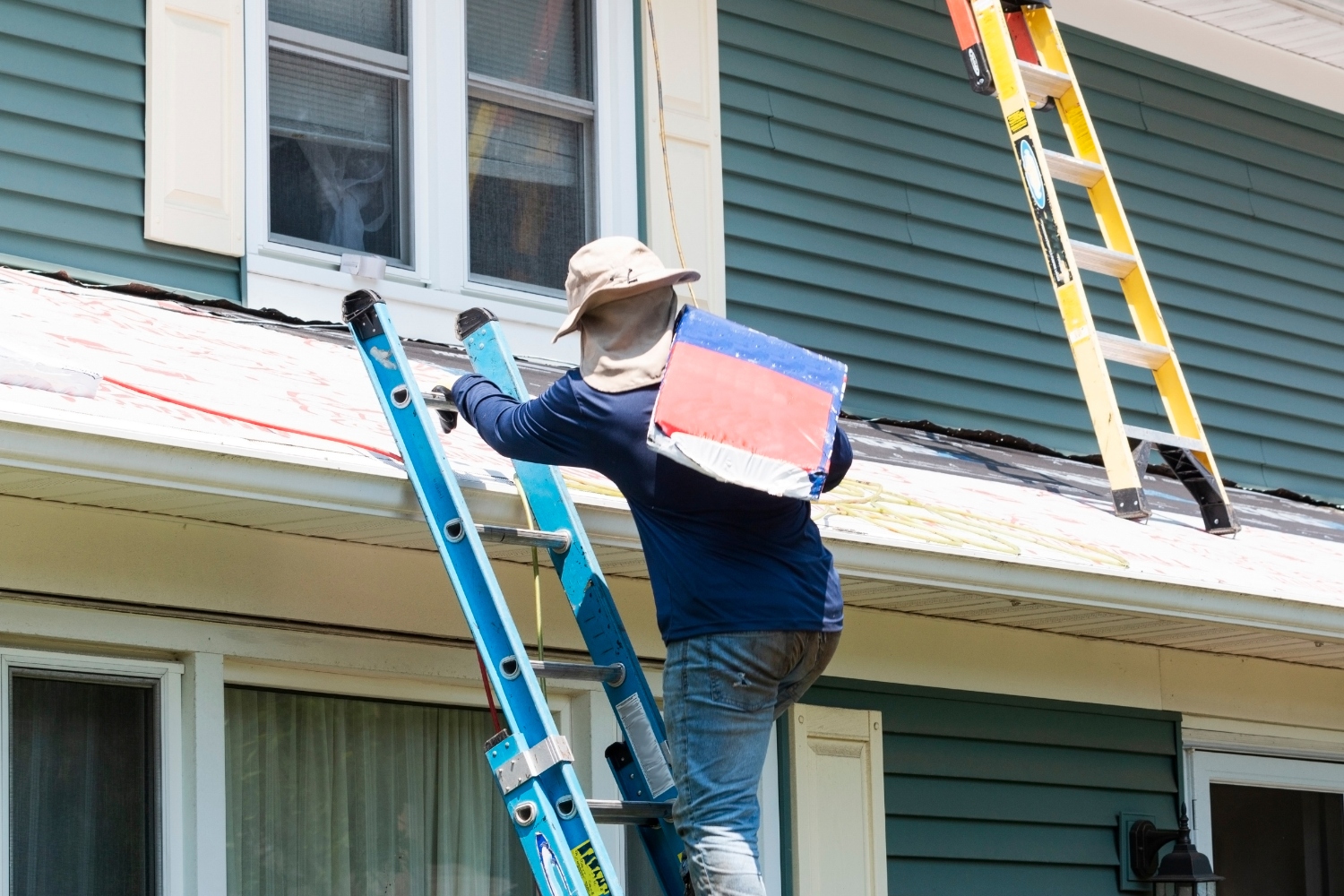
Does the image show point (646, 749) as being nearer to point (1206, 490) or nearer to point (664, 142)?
point (1206, 490)

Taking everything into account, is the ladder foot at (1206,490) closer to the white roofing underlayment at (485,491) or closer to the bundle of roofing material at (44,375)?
the white roofing underlayment at (485,491)

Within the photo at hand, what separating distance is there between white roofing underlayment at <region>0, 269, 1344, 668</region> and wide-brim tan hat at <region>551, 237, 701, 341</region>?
1.89ft

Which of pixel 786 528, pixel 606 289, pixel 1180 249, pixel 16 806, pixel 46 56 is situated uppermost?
pixel 1180 249

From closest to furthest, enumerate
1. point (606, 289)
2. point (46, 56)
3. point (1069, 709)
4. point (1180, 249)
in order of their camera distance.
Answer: point (606, 289) < point (46, 56) < point (1069, 709) < point (1180, 249)

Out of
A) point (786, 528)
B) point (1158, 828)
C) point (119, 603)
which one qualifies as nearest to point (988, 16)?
point (1158, 828)

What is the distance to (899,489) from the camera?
5.47 metres

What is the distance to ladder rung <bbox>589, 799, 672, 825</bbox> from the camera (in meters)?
3.61

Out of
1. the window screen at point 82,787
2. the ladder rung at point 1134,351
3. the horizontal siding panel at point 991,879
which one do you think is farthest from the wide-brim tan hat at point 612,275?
the horizontal siding panel at point 991,879

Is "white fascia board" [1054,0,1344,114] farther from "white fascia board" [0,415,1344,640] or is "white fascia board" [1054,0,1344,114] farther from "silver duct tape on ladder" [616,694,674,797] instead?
"silver duct tape on ladder" [616,694,674,797]

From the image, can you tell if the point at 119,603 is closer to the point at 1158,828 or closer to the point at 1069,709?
the point at 1069,709

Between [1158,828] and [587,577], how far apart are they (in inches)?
125

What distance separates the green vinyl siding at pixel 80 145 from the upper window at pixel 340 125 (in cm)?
42

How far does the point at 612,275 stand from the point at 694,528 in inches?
20.3

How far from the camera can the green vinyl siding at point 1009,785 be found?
5770 mm
